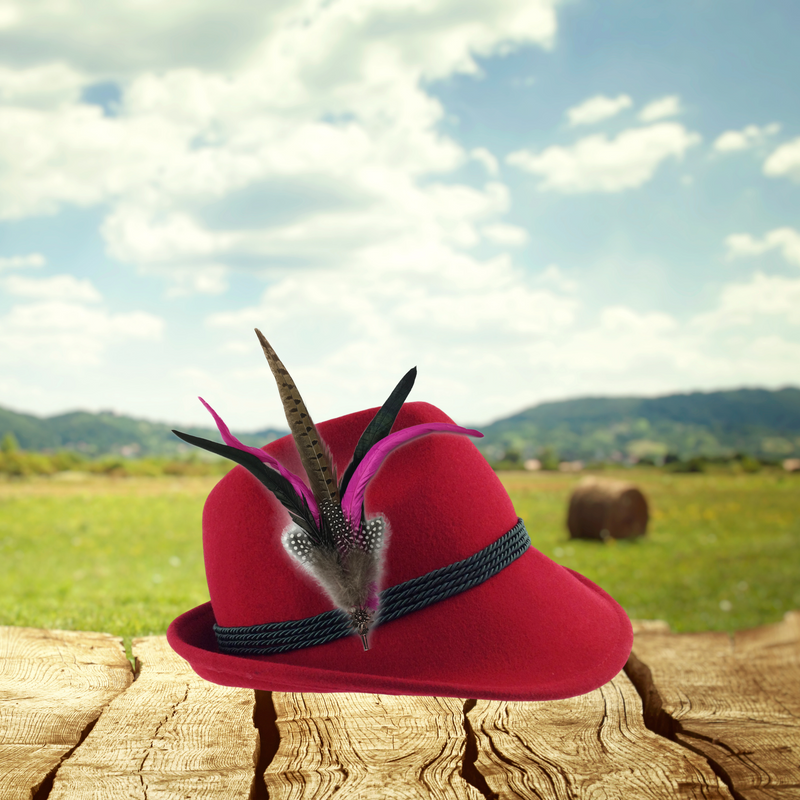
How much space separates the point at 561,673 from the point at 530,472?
27.7 meters

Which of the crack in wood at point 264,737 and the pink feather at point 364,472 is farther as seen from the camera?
the pink feather at point 364,472

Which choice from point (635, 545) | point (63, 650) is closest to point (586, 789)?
point (63, 650)

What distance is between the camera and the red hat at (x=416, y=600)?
1.94 metres

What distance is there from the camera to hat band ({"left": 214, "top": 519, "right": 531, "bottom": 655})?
1972 mm

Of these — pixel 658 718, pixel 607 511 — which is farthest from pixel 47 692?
pixel 607 511

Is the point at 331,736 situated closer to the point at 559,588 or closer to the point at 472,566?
the point at 472,566

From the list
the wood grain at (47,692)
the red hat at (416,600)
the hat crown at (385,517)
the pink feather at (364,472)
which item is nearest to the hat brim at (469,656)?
the red hat at (416,600)

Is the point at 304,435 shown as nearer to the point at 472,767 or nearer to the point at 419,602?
the point at 419,602

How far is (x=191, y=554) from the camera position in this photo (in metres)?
11.6

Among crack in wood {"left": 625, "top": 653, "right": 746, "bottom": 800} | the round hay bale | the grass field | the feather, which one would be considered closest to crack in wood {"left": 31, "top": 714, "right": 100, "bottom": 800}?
the feather

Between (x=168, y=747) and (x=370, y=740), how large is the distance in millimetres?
589

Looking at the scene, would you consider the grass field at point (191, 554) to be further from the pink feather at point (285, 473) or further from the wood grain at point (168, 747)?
the pink feather at point (285, 473)

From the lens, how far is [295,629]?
6.69 feet

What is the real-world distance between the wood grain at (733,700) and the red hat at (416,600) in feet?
1.35
